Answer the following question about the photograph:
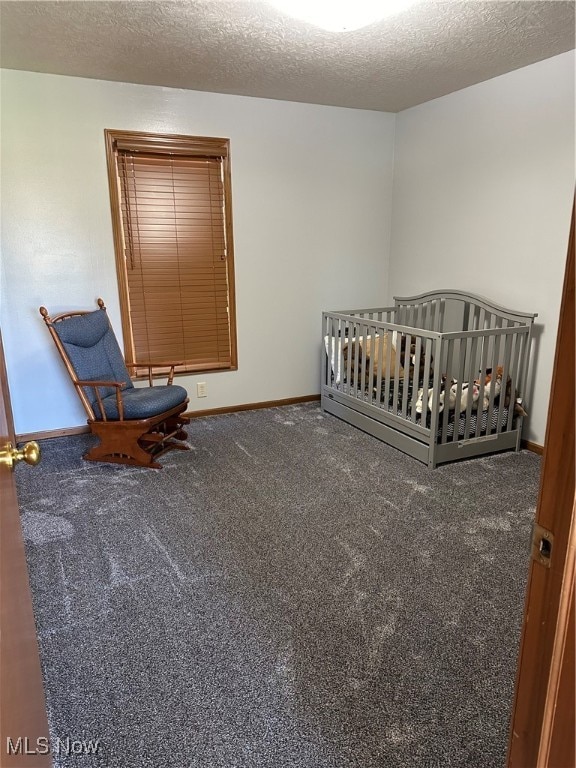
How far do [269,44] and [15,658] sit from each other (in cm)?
311

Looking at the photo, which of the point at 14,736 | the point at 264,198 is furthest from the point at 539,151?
the point at 14,736

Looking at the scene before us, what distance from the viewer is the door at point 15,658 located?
0.82 meters

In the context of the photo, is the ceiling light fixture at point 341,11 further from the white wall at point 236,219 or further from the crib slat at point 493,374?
the crib slat at point 493,374

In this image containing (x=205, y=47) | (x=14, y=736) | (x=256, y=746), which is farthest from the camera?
(x=205, y=47)

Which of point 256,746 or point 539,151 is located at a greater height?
point 539,151

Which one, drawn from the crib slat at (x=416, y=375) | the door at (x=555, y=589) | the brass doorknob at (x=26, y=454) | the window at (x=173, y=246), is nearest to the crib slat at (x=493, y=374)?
the crib slat at (x=416, y=375)

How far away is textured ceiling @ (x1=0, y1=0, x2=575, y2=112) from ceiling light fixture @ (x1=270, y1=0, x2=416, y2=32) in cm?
8

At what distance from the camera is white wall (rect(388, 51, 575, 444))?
125 inches

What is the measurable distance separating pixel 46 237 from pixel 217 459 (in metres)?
1.95

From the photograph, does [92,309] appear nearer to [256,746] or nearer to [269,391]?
[269,391]

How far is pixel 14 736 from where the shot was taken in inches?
33.3

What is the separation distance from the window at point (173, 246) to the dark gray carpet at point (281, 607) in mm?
1197

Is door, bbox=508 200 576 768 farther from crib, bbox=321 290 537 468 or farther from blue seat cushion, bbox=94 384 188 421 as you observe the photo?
blue seat cushion, bbox=94 384 188 421

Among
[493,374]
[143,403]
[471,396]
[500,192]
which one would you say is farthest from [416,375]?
[143,403]
